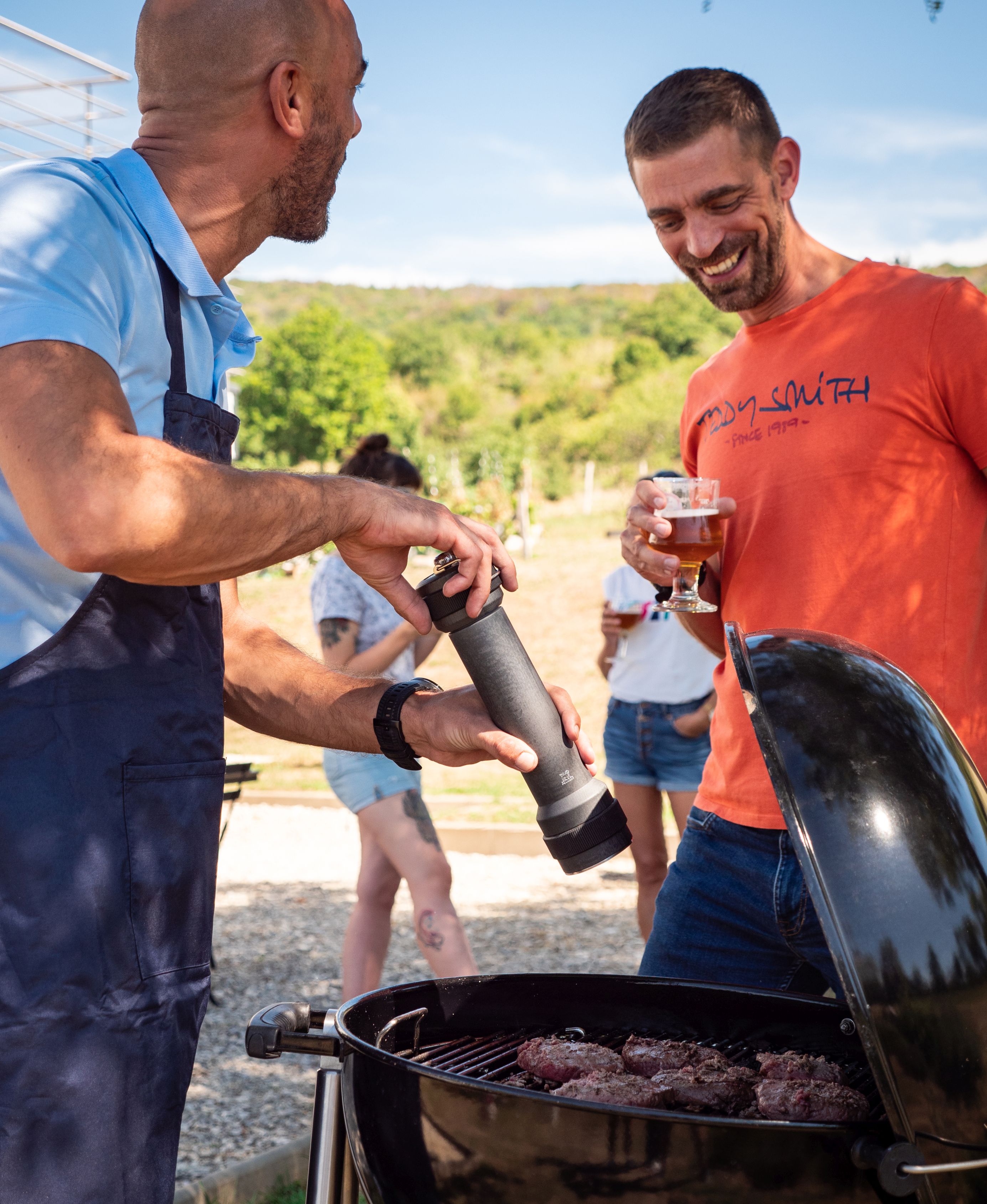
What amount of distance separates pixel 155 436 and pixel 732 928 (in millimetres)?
1482

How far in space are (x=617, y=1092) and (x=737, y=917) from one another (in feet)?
2.64

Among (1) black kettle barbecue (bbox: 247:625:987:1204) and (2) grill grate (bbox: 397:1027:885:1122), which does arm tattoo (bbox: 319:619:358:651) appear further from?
(1) black kettle barbecue (bbox: 247:625:987:1204)

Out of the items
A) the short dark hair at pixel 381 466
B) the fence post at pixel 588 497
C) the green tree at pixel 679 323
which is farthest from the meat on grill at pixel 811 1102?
the green tree at pixel 679 323

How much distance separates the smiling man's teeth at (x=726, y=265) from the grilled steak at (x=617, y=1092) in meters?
1.71

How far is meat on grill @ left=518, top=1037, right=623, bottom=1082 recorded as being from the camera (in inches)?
64.5

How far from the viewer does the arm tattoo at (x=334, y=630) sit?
4547mm

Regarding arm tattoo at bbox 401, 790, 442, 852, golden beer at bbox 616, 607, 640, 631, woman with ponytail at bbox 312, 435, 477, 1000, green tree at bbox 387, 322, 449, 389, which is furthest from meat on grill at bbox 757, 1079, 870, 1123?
green tree at bbox 387, 322, 449, 389

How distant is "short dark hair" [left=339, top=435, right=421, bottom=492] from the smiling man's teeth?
2.38 metres

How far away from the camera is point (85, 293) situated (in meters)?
1.36

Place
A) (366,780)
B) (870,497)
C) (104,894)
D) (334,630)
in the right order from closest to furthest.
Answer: (104,894) < (870,497) < (366,780) < (334,630)

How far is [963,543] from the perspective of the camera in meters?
2.17

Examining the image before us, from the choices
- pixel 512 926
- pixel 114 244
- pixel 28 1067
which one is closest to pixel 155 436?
pixel 114 244

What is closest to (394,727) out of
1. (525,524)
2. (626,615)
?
(626,615)

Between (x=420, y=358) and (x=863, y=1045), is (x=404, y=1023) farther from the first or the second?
(x=420, y=358)
